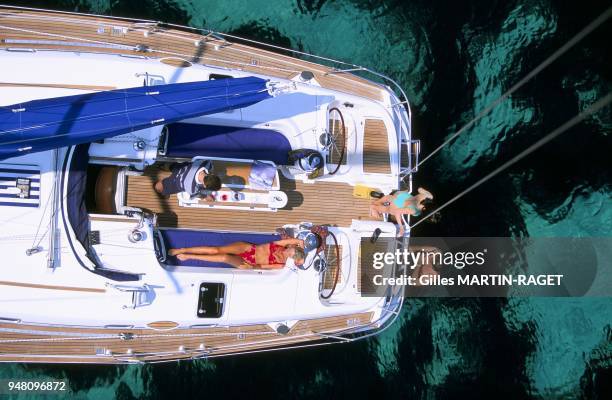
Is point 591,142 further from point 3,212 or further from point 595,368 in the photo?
point 3,212

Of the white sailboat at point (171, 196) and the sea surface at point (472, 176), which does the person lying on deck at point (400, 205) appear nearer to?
the white sailboat at point (171, 196)

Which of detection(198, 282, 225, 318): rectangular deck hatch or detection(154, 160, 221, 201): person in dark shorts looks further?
detection(198, 282, 225, 318): rectangular deck hatch

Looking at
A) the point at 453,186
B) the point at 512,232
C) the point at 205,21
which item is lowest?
the point at 512,232

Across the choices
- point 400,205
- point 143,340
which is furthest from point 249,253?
point 400,205

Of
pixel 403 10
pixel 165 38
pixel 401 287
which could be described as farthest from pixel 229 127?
pixel 403 10

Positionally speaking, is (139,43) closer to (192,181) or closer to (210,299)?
(192,181)

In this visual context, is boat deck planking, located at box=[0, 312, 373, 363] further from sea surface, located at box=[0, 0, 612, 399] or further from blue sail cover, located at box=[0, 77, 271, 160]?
blue sail cover, located at box=[0, 77, 271, 160]

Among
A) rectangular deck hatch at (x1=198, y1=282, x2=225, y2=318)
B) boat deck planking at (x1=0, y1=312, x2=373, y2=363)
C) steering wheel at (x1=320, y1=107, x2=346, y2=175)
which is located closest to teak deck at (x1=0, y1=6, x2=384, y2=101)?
steering wheel at (x1=320, y1=107, x2=346, y2=175)
